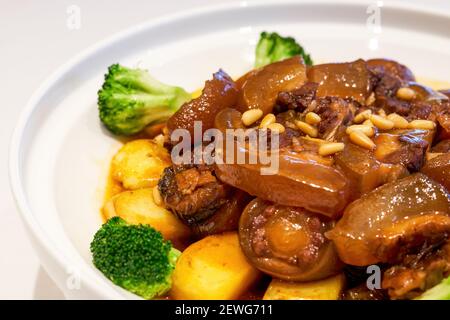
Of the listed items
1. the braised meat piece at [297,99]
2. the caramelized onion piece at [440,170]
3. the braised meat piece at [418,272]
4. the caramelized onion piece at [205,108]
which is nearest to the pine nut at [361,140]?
the caramelized onion piece at [440,170]

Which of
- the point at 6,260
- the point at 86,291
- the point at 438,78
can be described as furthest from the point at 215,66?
the point at 86,291

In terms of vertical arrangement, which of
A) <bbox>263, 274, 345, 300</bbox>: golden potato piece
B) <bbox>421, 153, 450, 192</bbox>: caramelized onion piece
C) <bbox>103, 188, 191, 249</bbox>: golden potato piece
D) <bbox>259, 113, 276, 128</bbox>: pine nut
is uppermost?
<bbox>259, 113, 276, 128</bbox>: pine nut

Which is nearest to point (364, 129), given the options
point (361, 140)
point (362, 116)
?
point (361, 140)

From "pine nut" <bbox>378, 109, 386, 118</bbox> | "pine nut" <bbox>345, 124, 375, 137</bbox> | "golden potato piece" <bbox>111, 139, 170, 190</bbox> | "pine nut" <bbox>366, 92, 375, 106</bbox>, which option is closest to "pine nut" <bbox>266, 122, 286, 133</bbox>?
"pine nut" <bbox>345, 124, 375, 137</bbox>

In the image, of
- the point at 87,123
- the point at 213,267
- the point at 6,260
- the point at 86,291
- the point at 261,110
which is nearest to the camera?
the point at 86,291

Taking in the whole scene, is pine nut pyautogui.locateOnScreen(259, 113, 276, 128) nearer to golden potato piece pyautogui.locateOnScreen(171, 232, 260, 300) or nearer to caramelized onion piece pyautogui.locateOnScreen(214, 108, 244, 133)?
caramelized onion piece pyautogui.locateOnScreen(214, 108, 244, 133)
